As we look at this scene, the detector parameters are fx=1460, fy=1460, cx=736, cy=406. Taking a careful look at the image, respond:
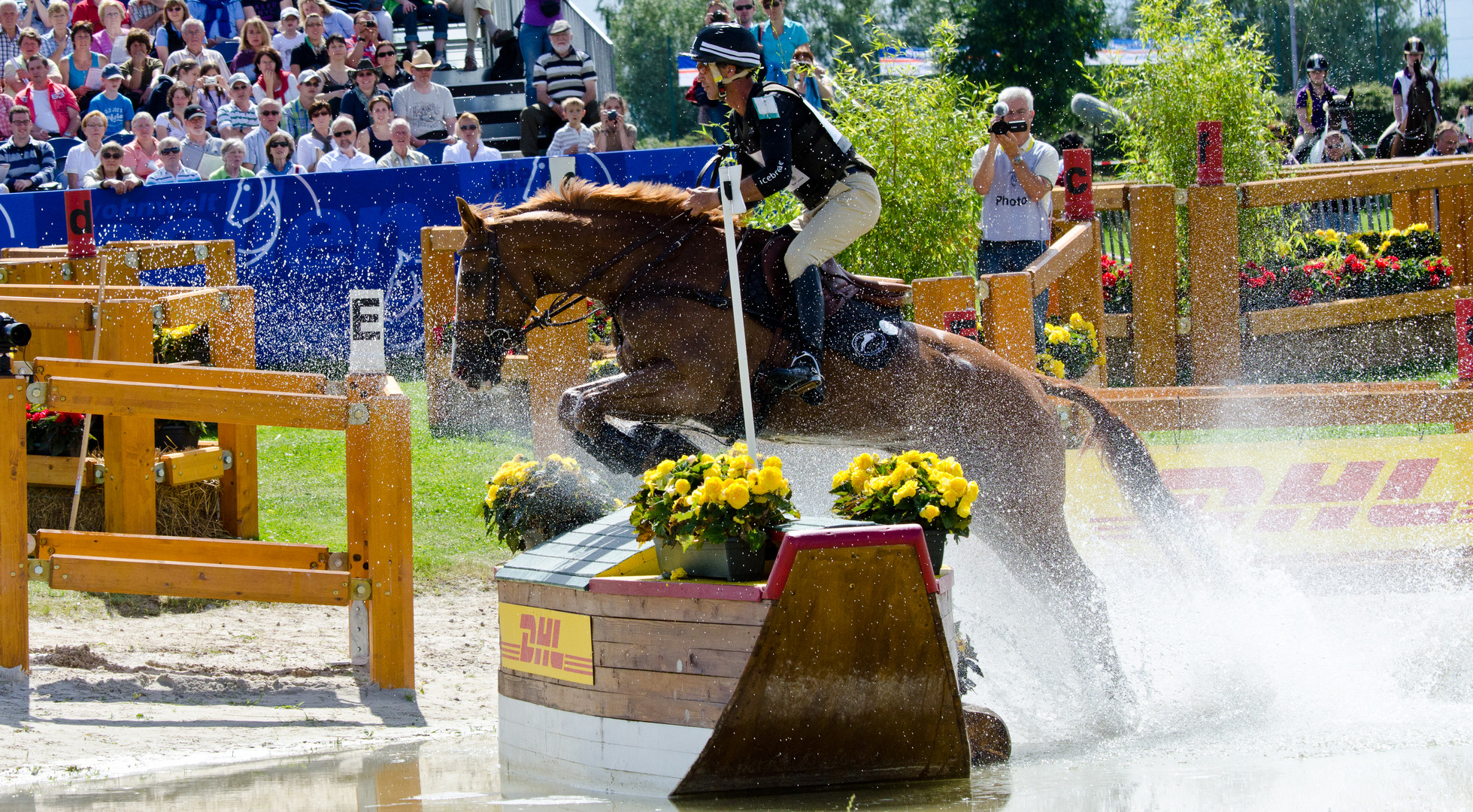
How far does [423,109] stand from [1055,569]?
929 centimetres

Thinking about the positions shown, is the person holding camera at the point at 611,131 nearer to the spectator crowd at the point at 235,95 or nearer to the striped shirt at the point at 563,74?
the spectator crowd at the point at 235,95

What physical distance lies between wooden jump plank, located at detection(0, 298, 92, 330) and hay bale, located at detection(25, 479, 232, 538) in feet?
3.13

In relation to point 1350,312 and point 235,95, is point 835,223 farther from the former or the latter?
point 235,95

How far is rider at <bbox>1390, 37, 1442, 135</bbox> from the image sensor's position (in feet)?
53.0

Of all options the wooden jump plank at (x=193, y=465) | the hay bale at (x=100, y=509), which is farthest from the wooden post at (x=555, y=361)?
the hay bale at (x=100, y=509)

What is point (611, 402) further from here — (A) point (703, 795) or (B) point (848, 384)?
(A) point (703, 795)

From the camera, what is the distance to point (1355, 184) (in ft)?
36.3

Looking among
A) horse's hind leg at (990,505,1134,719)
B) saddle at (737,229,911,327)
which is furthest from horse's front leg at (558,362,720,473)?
horse's hind leg at (990,505,1134,719)

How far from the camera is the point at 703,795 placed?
4.23 m

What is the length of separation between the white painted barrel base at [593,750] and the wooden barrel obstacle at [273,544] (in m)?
0.98

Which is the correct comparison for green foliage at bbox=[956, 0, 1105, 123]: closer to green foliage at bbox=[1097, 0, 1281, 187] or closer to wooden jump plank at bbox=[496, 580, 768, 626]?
green foliage at bbox=[1097, 0, 1281, 187]

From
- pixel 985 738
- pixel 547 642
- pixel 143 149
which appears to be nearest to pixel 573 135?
pixel 143 149

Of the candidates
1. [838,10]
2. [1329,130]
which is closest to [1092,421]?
[1329,130]

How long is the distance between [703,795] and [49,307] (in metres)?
4.03
